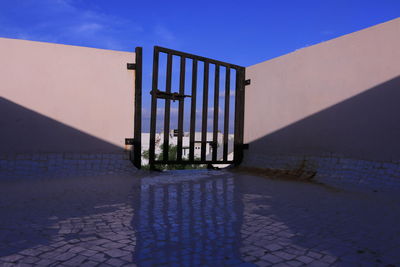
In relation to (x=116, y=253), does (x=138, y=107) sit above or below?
above

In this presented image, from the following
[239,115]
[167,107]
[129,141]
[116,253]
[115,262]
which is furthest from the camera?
[239,115]

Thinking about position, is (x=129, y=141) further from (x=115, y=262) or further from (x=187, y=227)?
(x=115, y=262)

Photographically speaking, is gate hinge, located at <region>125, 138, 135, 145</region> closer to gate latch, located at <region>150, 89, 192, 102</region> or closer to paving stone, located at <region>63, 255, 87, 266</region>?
gate latch, located at <region>150, 89, 192, 102</region>

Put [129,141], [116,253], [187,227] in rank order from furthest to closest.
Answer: [129,141] < [187,227] < [116,253]

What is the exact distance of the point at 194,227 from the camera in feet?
7.26

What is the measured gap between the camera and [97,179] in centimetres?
454

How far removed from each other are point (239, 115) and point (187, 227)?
14.5 ft

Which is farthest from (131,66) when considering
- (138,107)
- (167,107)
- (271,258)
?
(271,258)

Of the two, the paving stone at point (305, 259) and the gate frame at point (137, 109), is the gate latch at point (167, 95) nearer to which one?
the gate frame at point (137, 109)

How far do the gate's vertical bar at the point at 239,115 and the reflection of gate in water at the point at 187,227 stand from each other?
2650mm

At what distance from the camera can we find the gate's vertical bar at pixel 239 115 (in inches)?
250

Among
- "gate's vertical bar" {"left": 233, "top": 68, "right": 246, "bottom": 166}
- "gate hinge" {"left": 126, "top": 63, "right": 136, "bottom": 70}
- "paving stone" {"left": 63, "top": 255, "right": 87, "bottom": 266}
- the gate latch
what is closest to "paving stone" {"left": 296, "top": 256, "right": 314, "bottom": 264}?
"paving stone" {"left": 63, "top": 255, "right": 87, "bottom": 266}

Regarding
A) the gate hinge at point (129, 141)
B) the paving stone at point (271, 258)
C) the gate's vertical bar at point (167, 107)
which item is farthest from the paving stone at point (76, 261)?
the gate's vertical bar at point (167, 107)

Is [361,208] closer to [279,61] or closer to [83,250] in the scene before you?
[83,250]
